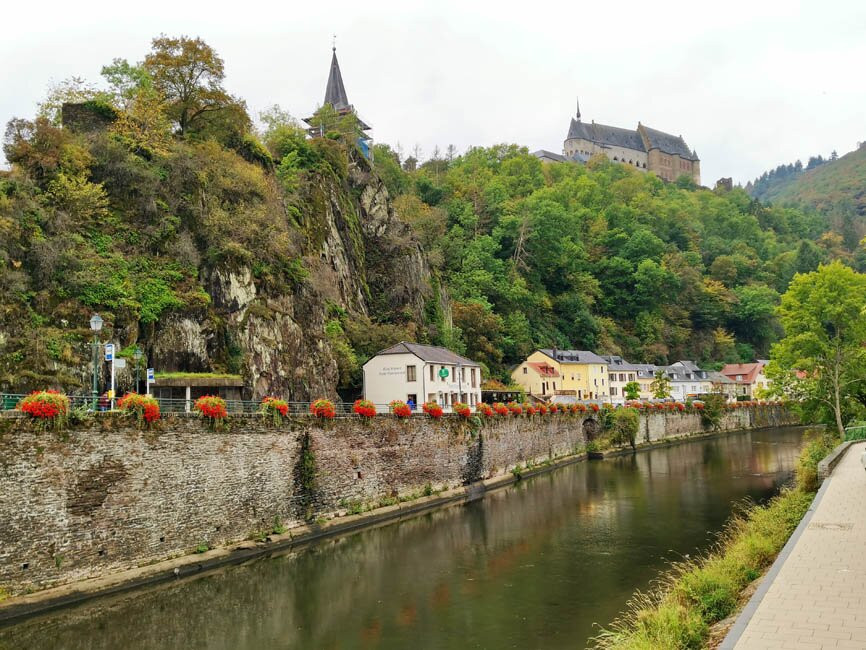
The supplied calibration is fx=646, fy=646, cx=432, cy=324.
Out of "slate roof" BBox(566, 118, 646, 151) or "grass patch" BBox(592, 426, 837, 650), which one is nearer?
"grass patch" BBox(592, 426, 837, 650)

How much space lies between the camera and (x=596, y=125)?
552 ft

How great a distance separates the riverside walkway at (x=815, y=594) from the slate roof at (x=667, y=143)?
173917 millimetres

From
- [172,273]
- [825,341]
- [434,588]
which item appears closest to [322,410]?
[434,588]

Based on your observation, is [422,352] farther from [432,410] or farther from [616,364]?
[616,364]

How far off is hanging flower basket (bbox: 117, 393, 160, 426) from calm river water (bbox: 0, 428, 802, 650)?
498 cm

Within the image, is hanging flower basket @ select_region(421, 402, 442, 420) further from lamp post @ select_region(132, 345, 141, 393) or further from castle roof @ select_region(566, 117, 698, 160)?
castle roof @ select_region(566, 117, 698, 160)

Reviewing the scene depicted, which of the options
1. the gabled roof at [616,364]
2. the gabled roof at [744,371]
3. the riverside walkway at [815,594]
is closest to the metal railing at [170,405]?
the riverside walkway at [815,594]

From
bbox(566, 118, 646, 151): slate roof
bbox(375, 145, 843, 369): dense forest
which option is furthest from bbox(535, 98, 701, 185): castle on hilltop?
bbox(375, 145, 843, 369): dense forest

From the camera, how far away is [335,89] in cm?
8725

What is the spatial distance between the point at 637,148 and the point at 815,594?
177361 mm

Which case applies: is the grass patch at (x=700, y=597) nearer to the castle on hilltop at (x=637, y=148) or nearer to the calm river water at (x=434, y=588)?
the calm river water at (x=434, y=588)

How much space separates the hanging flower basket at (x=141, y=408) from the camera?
19375mm

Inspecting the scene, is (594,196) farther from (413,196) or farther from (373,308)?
(373,308)

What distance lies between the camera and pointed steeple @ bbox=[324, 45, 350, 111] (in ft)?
282
